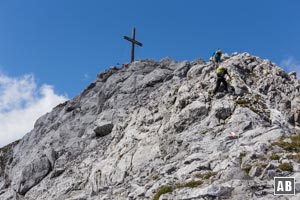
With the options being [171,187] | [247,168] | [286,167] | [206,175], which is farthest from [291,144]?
[171,187]

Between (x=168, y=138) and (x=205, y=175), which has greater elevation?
(x=168, y=138)

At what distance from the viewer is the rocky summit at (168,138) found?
20.9 m

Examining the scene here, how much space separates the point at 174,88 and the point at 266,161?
1639 centimetres

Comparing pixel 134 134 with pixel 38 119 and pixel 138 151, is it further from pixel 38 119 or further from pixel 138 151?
pixel 38 119

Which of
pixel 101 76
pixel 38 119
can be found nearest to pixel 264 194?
pixel 101 76

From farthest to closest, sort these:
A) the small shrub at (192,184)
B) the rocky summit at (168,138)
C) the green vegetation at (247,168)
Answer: the rocky summit at (168,138) → the small shrub at (192,184) → the green vegetation at (247,168)

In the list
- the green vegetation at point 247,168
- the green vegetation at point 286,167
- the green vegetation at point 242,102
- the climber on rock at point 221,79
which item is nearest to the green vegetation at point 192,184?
the green vegetation at point 247,168

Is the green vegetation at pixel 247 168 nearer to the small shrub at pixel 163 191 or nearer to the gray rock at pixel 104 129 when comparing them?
the small shrub at pixel 163 191

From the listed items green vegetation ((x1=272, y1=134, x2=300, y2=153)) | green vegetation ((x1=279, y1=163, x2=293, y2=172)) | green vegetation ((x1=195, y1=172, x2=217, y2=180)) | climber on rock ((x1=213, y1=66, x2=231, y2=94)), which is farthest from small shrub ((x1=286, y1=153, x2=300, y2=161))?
climber on rock ((x1=213, y1=66, x2=231, y2=94))

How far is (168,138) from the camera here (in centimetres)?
2980

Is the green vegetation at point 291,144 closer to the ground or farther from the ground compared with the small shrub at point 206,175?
farther from the ground

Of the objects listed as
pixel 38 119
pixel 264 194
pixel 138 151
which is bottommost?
pixel 264 194

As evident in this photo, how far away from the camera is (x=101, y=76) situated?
159ft

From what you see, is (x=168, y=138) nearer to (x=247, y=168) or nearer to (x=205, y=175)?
(x=205, y=175)
